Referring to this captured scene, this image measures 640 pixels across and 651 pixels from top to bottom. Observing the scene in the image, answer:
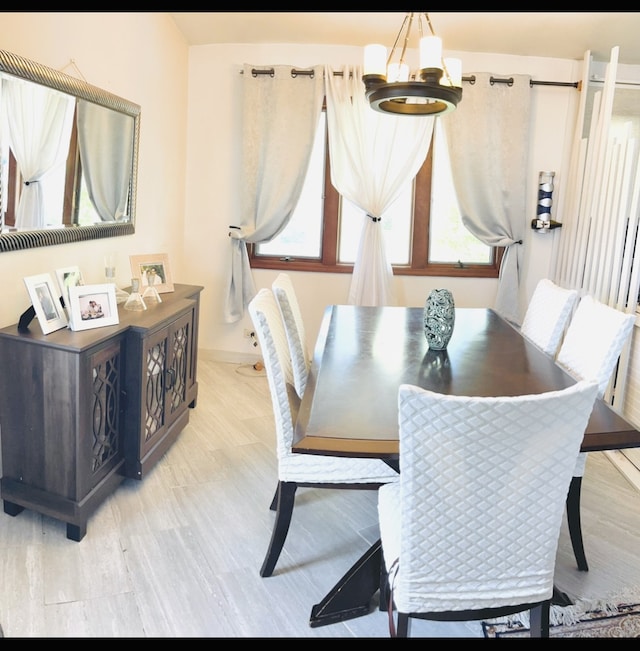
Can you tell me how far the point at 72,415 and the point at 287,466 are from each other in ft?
2.69

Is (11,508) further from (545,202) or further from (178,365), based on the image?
(545,202)

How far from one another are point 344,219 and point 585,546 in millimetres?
2842

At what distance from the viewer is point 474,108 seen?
4.04 metres

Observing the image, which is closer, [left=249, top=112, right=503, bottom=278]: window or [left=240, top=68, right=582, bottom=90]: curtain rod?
[left=240, top=68, right=582, bottom=90]: curtain rod

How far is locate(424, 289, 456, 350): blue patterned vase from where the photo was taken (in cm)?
226

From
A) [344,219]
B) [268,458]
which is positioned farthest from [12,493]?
[344,219]

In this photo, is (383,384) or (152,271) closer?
(383,384)

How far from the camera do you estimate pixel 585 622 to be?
5.94 feet

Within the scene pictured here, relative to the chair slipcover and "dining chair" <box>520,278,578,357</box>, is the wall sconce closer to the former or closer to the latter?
"dining chair" <box>520,278,578,357</box>

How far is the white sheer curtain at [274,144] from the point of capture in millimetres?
4082

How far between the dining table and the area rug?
6cm

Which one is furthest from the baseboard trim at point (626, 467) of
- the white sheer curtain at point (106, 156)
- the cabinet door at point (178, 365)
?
the white sheer curtain at point (106, 156)

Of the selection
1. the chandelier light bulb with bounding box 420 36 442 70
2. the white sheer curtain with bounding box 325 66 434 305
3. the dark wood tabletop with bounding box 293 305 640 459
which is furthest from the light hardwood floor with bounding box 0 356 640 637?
the white sheer curtain with bounding box 325 66 434 305

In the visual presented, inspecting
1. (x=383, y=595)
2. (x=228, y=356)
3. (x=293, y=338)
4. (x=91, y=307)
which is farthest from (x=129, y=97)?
(x=383, y=595)
